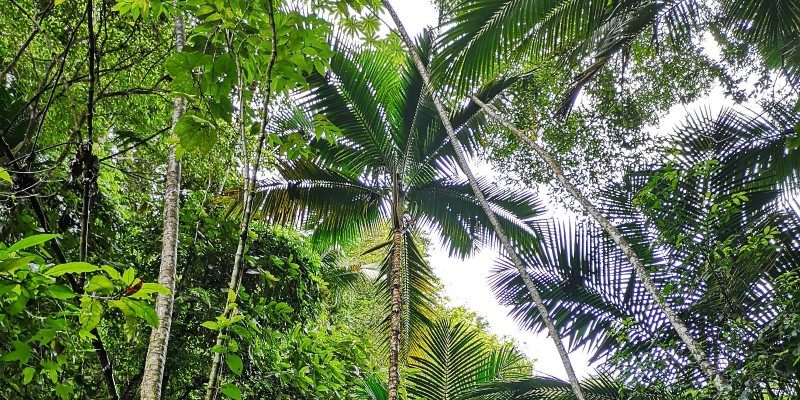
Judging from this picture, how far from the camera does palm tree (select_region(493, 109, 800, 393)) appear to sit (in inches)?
122

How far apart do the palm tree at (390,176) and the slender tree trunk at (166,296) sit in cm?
→ 333

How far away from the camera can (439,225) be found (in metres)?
6.97

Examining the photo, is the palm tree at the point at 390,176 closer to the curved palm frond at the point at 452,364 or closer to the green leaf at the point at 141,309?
the curved palm frond at the point at 452,364

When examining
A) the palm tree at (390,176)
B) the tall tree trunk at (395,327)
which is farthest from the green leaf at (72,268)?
the palm tree at (390,176)

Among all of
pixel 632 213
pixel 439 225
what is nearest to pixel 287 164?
pixel 439 225

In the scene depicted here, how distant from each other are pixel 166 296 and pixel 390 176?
4413 mm

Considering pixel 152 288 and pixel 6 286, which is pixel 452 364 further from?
pixel 6 286

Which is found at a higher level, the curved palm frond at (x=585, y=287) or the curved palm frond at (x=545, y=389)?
the curved palm frond at (x=585, y=287)

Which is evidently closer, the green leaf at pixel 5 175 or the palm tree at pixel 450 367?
the green leaf at pixel 5 175

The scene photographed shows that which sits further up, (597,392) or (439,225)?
(439,225)

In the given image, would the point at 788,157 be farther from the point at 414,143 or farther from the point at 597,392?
the point at 414,143

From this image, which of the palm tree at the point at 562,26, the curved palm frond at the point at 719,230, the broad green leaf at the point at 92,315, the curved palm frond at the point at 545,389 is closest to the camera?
the broad green leaf at the point at 92,315

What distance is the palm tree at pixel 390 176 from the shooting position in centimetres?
610

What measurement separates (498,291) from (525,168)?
81.2 inches
